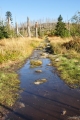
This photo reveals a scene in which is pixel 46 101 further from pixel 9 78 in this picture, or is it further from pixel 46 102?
pixel 9 78

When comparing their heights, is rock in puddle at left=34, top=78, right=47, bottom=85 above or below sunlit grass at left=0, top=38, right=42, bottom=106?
below

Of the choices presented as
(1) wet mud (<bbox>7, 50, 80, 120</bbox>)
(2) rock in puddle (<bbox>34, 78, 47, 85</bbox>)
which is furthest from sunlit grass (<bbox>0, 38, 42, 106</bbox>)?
(2) rock in puddle (<bbox>34, 78, 47, 85</bbox>)

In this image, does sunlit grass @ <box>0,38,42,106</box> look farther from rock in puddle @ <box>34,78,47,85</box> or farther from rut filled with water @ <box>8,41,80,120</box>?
rock in puddle @ <box>34,78,47,85</box>

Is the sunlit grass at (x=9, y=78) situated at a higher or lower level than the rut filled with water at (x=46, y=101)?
higher

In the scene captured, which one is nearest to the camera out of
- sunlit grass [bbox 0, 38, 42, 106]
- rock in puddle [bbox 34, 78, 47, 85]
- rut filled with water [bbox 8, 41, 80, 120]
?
rut filled with water [bbox 8, 41, 80, 120]

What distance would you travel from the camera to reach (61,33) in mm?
36750

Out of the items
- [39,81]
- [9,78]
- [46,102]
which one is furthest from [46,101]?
[9,78]

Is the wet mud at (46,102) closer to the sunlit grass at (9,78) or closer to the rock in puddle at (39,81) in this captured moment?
the rock in puddle at (39,81)

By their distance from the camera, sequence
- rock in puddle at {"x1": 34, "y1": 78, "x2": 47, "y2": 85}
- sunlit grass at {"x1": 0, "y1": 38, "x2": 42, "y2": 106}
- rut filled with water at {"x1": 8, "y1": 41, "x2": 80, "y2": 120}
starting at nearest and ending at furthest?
1. rut filled with water at {"x1": 8, "y1": 41, "x2": 80, "y2": 120}
2. sunlit grass at {"x1": 0, "y1": 38, "x2": 42, "y2": 106}
3. rock in puddle at {"x1": 34, "y1": 78, "x2": 47, "y2": 85}

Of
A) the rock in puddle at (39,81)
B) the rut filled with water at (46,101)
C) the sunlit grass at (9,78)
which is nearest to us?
the rut filled with water at (46,101)

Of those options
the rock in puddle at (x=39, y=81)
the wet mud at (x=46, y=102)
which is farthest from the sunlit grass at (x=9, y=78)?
the rock in puddle at (x=39, y=81)

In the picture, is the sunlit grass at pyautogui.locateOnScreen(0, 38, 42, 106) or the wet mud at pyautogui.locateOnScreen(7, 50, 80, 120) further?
the sunlit grass at pyautogui.locateOnScreen(0, 38, 42, 106)

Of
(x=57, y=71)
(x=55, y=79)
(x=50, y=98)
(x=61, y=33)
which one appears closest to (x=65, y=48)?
(x=57, y=71)

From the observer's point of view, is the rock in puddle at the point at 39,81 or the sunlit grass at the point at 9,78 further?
the rock in puddle at the point at 39,81
